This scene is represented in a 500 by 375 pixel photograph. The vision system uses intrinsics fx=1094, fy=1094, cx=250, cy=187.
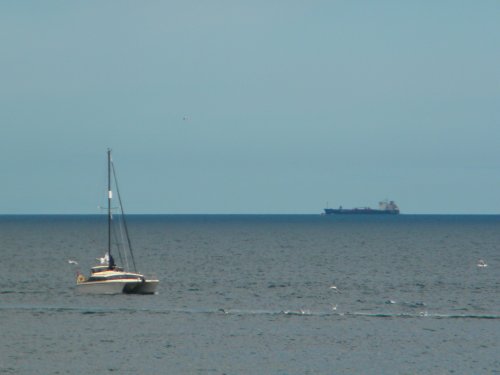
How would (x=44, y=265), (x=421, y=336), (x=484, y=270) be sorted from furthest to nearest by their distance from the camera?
(x=44, y=265)
(x=484, y=270)
(x=421, y=336)

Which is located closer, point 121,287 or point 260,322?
point 260,322

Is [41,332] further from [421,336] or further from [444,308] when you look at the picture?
[444,308]

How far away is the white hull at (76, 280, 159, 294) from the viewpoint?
83.1m

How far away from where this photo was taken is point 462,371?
162 feet

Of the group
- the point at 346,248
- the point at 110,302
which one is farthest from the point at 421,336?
the point at 346,248

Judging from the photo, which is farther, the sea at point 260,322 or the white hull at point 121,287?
the white hull at point 121,287

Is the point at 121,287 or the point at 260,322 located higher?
the point at 121,287

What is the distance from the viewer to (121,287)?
3285 inches

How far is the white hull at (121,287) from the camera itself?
273 ft

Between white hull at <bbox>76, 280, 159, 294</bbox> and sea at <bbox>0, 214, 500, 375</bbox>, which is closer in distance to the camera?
sea at <bbox>0, 214, 500, 375</bbox>

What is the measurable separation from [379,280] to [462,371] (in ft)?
171

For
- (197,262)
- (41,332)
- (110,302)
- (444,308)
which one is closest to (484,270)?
(197,262)

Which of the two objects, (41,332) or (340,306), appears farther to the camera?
(340,306)

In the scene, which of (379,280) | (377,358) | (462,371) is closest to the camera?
(462,371)
